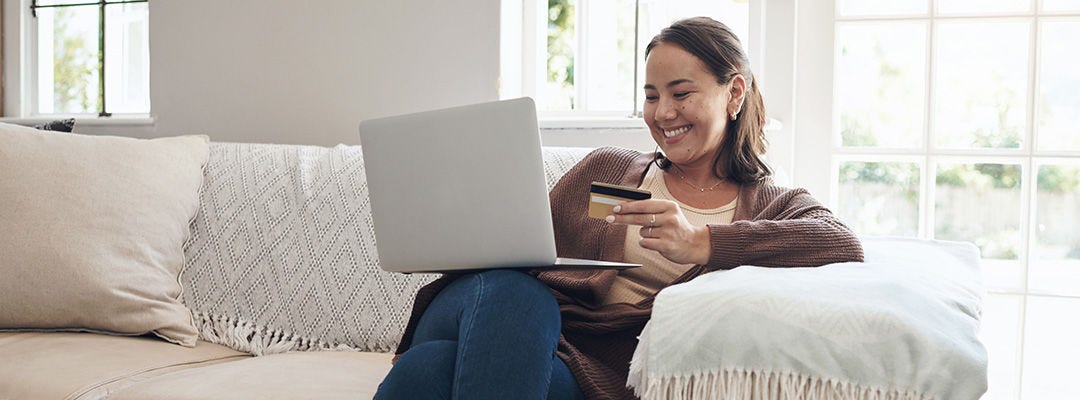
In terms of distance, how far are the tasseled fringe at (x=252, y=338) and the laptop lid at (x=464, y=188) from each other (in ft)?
1.85

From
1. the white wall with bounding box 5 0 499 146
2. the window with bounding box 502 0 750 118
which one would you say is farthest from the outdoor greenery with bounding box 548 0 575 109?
the white wall with bounding box 5 0 499 146

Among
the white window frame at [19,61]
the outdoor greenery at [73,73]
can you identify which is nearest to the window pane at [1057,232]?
the white window frame at [19,61]

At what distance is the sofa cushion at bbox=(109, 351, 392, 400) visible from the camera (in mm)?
1457

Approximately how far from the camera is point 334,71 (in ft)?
8.05

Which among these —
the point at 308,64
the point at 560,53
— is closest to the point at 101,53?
the point at 308,64

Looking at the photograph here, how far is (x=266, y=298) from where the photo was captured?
1.91 m

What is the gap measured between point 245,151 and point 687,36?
41.3 inches

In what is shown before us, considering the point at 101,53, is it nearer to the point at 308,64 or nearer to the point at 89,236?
the point at 308,64

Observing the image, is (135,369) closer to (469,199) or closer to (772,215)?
(469,199)

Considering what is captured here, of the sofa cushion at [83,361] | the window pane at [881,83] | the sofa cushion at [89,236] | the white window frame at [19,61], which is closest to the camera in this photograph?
the sofa cushion at [83,361]

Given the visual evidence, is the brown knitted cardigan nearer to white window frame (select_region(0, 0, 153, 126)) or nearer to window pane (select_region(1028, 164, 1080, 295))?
window pane (select_region(1028, 164, 1080, 295))

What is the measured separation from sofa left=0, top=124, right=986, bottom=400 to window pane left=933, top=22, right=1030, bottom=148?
0.71 meters

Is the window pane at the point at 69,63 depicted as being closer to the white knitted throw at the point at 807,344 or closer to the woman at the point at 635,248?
the woman at the point at 635,248

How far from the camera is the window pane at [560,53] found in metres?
2.50
